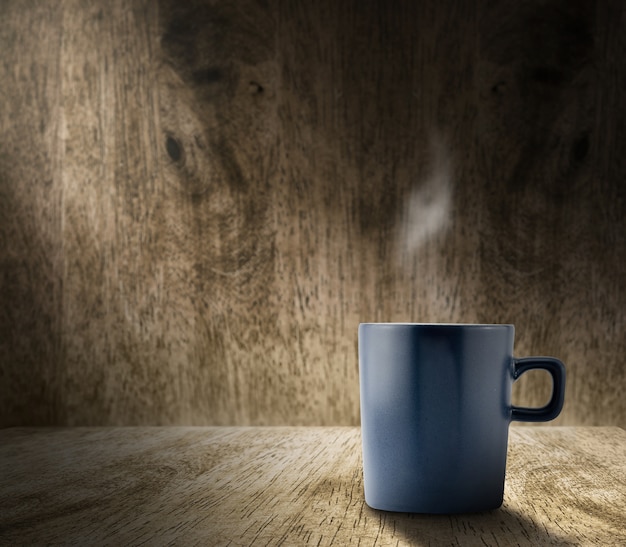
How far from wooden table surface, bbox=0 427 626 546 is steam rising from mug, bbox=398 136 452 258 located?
0.26 metres

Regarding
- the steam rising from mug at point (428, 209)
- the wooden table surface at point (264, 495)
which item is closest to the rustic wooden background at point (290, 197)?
the steam rising from mug at point (428, 209)

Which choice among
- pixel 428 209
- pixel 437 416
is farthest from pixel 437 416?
pixel 428 209

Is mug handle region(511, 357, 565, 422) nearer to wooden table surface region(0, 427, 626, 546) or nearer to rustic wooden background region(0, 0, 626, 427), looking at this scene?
wooden table surface region(0, 427, 626, 546)

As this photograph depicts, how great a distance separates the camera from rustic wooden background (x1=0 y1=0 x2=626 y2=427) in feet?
2.70

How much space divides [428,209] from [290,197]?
0.58 ft

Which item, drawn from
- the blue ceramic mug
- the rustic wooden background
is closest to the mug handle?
the blue ceramic mug

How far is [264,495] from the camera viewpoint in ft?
1.53

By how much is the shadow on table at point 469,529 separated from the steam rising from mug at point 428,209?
17.7 inches

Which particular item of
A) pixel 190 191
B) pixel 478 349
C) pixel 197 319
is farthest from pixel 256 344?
pixel 478 349

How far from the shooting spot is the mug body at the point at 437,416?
409 millimetres

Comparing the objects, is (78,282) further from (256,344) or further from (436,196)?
(436,196)

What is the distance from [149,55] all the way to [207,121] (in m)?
0.12

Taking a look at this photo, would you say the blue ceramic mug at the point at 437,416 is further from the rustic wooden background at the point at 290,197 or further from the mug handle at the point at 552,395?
the rustic wooden background at the point at 290,197

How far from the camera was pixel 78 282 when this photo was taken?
2.87 ft
